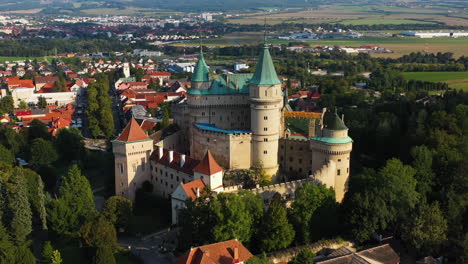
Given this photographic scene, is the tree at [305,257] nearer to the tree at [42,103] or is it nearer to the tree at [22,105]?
the tree at [42,103]

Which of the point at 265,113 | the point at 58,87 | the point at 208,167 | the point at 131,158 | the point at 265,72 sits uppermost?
the point at 265,72

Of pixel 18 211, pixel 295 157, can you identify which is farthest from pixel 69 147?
pixel 295 157

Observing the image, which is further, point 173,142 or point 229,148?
point 173,142

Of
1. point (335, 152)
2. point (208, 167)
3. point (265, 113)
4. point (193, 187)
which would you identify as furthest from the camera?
point (265, 113)

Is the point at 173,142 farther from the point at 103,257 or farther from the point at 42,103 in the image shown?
the point at 42,103

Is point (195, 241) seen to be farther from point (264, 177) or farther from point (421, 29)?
point (421, 29)

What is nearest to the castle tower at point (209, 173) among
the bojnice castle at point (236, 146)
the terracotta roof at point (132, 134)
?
the bojnice castle at point (236, 146)
